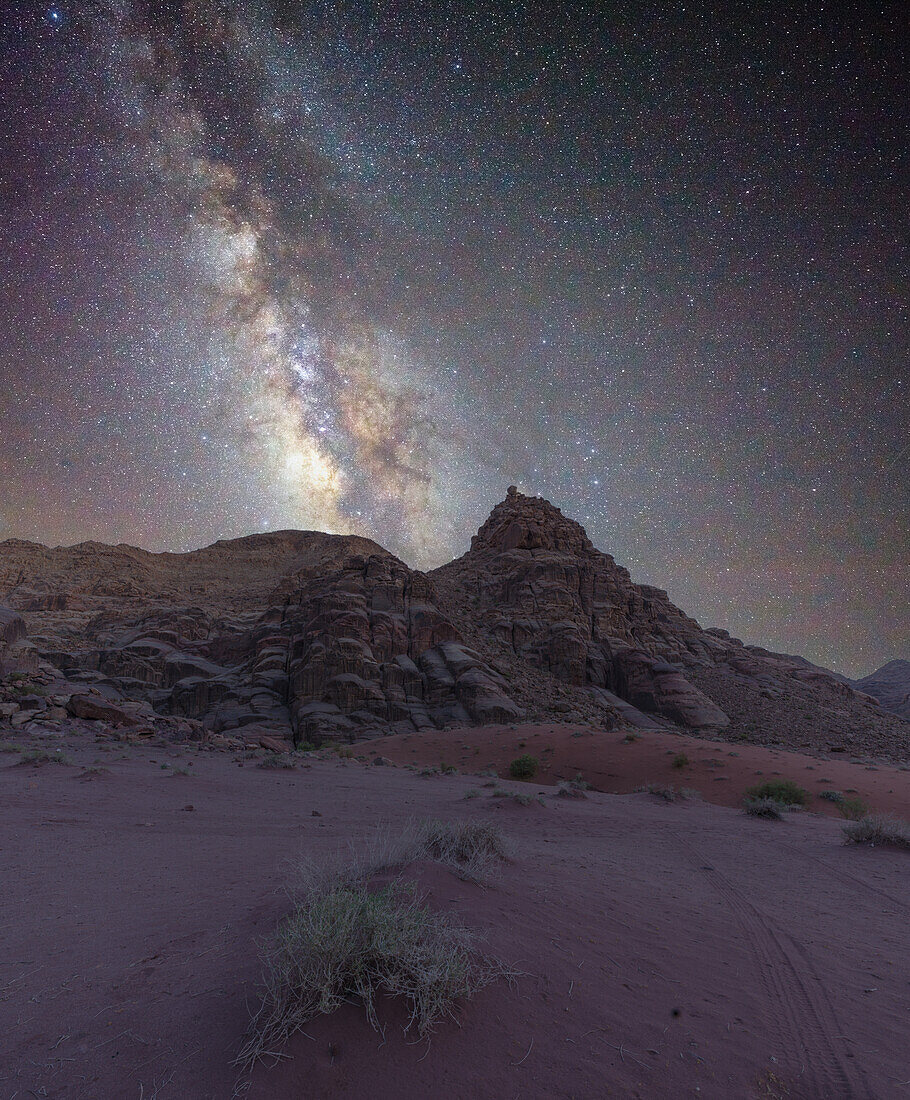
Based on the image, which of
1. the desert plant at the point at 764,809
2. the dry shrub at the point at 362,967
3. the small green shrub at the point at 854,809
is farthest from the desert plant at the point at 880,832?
the dry shrub at the point at 362,967

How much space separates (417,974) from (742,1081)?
6.33 feet

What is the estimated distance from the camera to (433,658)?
37.8 meters

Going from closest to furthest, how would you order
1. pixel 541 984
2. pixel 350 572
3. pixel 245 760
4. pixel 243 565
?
pixel 541 984 < pixel 245 760 < pixel 350 572 < pixel 243 565

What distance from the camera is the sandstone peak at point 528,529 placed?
60.7 meters

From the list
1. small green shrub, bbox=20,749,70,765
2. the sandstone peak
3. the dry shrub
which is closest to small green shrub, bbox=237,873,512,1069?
the dry shrub

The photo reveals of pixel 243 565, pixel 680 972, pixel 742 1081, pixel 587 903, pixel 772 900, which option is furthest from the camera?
pixel 243 565

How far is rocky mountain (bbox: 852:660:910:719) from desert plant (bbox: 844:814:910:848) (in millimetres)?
75033

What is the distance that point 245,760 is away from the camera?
1733cm

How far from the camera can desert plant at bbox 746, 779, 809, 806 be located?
15695mm

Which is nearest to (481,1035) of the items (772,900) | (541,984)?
(541,984)

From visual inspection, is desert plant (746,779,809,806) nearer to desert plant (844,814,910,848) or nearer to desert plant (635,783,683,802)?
desert plant (635,783,683,802)

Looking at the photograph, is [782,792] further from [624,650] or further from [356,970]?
[624,650]

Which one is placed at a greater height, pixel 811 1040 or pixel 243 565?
pixel 243 565

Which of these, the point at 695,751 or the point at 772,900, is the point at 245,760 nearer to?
the point at 772,900
